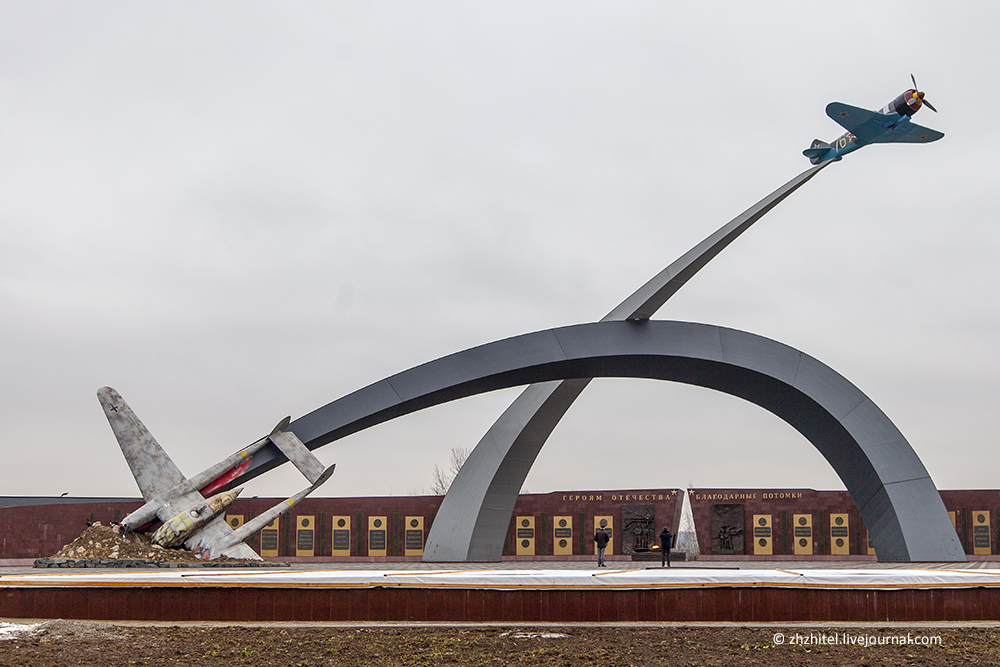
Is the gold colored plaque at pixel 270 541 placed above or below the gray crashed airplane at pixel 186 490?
below

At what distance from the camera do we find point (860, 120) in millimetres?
27328

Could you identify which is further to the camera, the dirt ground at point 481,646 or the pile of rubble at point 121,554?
the pile of rubble at point 121,554

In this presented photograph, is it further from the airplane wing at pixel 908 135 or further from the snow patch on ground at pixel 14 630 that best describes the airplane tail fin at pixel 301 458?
the airplane wing at pixel 908 135

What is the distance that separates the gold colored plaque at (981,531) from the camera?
2703 centimetres

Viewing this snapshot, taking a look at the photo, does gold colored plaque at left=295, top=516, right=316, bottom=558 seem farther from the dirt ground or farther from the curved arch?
the dirt ground

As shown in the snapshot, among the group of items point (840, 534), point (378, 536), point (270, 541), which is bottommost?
point (270, 541)

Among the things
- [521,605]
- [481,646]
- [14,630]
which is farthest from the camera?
[521,605]

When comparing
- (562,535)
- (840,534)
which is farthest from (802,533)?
(562,535)

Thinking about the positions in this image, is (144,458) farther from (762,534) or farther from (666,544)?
(762,534)

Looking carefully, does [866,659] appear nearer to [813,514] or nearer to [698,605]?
[698,605]

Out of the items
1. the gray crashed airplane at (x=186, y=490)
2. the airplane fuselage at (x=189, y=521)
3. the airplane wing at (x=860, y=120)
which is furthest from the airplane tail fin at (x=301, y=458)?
the airplane wing at (x=860, y=120)

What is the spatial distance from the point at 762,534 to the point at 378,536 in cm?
1153

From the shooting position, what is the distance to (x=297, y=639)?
10172 millimetres

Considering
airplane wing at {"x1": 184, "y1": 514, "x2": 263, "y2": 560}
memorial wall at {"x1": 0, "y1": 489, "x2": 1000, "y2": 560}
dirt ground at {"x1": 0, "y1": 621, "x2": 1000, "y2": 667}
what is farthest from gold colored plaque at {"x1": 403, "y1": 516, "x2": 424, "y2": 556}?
dirt ground at {"x1": 0, "y1": 621, "x2": 1000, "y2": 667}
